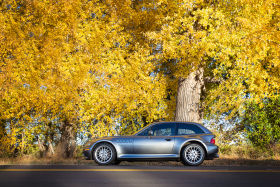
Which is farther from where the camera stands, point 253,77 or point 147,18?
point 147,18

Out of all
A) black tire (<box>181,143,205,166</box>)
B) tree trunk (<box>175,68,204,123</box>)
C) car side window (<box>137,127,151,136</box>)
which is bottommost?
black tire (<box>181,143,205,166</box>)

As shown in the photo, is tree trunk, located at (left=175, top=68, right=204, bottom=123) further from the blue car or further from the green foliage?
the blue car

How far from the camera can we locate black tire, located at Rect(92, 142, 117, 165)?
13.3m

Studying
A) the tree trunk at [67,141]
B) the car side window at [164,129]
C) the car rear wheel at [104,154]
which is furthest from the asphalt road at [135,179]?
the tree trunk at [67,141]

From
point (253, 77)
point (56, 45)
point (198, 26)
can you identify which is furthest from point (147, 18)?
point (253, 77)

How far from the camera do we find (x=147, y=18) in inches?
736

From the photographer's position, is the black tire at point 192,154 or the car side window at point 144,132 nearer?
the black tire at point 192,154

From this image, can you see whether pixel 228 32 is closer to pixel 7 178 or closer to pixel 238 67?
pixel 238 67

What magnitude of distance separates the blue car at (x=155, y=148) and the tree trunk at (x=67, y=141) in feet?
19.4

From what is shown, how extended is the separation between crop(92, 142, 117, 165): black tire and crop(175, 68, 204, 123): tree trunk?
474 centimetres

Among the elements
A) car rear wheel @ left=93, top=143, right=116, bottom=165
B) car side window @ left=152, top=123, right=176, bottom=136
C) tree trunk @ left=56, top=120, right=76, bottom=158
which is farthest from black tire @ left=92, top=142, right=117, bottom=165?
tree trunk @ left=56, top=120, right=76, bottom=158

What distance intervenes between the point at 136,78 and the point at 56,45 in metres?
3.60

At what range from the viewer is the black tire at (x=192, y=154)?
1316 cm

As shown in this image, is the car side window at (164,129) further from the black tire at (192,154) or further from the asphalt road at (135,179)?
→ the asphalt road at (135,179)
